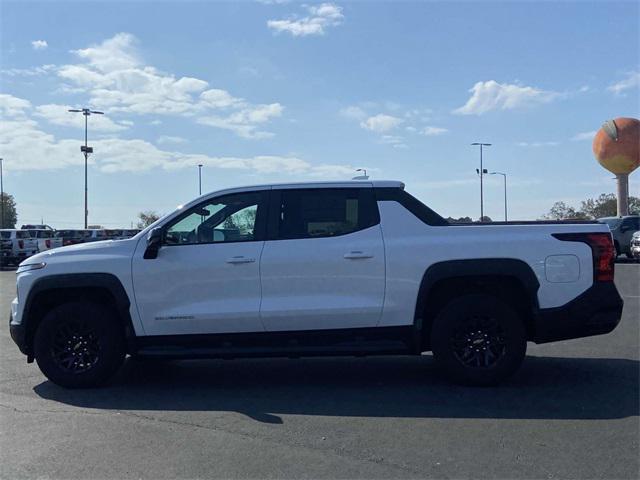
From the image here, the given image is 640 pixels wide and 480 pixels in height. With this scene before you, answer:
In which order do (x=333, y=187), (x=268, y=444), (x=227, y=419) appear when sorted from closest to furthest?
(x=268, y=444) < (x=227, y=419) < (x=333, y=187)

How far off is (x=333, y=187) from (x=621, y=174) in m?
46.4

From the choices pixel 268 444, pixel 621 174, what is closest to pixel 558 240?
pixel 268 444

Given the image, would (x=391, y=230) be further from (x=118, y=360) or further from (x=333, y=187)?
(x=118, y=360)

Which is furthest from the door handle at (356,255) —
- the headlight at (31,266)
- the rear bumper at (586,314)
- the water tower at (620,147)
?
the water tower at (620,147)

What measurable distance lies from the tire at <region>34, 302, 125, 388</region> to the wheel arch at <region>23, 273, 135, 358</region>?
0.41 feet

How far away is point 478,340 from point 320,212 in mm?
2033

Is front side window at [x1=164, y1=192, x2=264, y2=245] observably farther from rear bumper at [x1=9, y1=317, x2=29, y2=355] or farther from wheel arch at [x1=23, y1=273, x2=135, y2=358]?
rear bumper at [x1=9, y1=317, x2=29, y2=355]

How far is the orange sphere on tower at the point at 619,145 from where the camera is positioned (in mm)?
45562

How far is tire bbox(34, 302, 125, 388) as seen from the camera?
6.63 m

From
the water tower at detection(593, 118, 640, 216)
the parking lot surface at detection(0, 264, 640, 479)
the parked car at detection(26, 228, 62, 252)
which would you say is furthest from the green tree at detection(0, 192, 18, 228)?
the parking lot surface at detection(0, 264, 640, 479)

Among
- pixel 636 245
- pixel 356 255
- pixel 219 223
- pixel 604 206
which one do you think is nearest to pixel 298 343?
pixel 356 255

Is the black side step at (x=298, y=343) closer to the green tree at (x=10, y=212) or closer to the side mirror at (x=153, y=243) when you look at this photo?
the side mirror at (x=153, y=243)

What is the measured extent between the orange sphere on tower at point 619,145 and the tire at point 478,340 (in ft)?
145

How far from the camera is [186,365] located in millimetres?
8000
